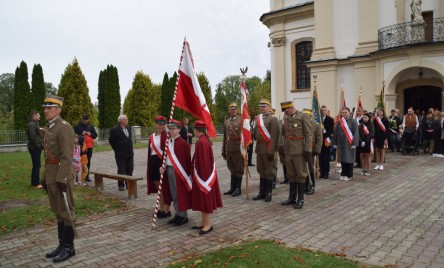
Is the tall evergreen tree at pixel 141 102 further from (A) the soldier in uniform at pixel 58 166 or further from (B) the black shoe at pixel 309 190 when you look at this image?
(A) the soldier in uniform at pixel 58 166

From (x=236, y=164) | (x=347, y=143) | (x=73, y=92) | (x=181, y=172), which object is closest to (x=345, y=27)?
(x=347, y=143)

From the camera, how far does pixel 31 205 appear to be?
838cm

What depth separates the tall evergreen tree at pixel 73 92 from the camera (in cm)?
2914

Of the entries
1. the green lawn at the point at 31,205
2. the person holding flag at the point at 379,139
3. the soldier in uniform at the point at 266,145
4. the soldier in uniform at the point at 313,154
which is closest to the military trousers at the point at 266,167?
the soldier in uniform at the point at 266,145

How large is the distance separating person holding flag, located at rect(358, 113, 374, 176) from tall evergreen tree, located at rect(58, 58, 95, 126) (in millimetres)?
23414

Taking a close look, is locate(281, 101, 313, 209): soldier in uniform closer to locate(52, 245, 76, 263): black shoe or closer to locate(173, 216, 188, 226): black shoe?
locate(173, 216, 188, 226): black shoe

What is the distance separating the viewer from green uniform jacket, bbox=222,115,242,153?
8984 mm

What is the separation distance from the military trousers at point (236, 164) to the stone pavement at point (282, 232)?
2.17ft

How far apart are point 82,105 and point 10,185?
64.3ft

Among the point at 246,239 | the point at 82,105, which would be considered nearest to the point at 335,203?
the point at 246,239

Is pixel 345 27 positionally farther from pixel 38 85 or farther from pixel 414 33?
pixel 38 85

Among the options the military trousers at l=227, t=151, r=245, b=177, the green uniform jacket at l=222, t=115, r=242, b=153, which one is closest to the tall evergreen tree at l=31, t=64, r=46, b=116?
the green uniform jacket at l=222, t=115, r=242, b=153

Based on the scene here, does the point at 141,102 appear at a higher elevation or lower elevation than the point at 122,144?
higher

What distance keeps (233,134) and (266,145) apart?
0.96 metres
